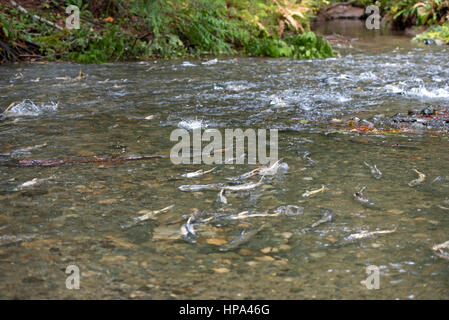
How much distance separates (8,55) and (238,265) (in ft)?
26.8

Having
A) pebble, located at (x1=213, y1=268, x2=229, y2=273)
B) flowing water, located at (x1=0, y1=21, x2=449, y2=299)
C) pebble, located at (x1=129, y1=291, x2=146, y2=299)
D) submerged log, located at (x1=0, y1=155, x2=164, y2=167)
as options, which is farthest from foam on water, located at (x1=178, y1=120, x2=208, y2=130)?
pebble, located at (x1=129, y1=291, x2=146, y2=299)

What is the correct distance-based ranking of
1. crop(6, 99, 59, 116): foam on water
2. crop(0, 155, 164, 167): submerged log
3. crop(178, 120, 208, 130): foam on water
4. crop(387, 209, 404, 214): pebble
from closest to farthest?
crop(387, 209, 404, 214): pebble
crop(0, 155, 164, 167): submerged log
crop(178, 120, 208, 130): foam on water
crop(6, 99, 59, 116): foam on water

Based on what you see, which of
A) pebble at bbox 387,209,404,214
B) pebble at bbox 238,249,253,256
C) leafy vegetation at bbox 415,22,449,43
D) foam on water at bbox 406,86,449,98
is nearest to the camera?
pebble at bbox 238,249,253,256

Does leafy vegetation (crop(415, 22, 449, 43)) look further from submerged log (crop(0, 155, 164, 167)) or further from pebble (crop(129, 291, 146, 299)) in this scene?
pebble (crop(129, 291, 146, 299))

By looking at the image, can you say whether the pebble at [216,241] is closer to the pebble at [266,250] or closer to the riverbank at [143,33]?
the pebble at [266,250]

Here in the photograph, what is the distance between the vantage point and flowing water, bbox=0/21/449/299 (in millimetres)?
1812

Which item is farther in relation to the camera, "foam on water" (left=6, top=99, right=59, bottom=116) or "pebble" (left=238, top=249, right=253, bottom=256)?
"foam on water" (left=6, top=99, right=59, bottom=116)

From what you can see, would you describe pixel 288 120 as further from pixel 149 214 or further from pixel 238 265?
pixel 238 265

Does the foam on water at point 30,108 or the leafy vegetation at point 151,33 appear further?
the leafy vegetation at point 151,33

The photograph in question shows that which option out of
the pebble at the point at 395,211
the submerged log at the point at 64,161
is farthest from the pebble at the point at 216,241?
the submerged log at the point at 64,161

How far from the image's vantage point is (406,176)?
9.48 ft

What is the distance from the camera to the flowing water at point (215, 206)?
1.81 m

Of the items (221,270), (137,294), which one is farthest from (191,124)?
(137,294)

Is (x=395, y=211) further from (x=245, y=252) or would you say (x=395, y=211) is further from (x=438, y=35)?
(x=438, y=35)
